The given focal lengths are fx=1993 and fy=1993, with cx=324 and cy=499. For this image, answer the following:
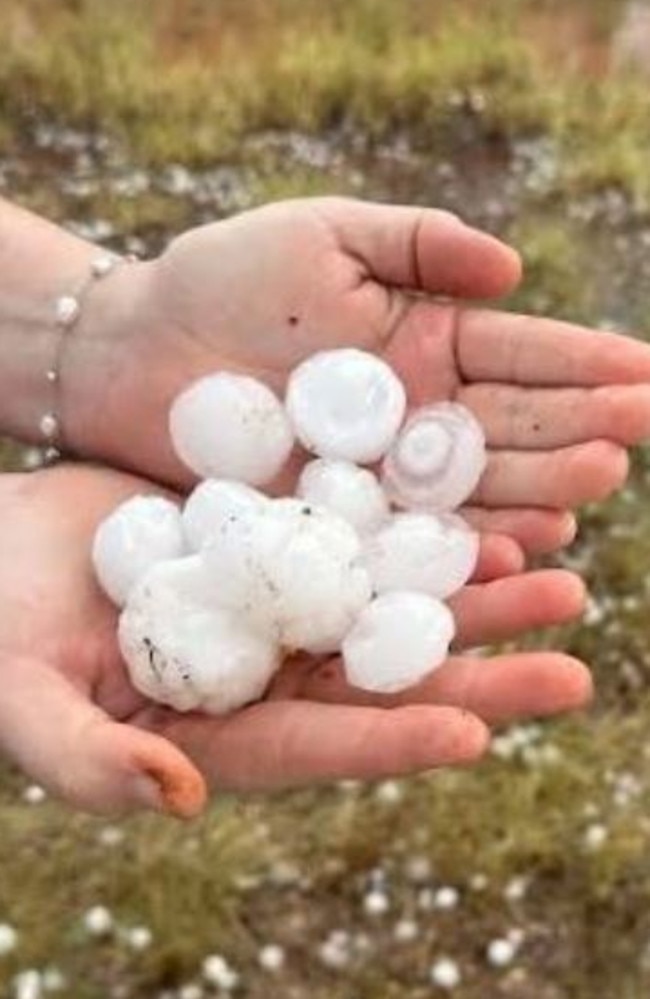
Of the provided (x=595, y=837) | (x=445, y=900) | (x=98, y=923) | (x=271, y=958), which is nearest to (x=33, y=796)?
(x=98, y=923)

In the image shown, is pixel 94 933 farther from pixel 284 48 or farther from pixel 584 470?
pixel 284 48

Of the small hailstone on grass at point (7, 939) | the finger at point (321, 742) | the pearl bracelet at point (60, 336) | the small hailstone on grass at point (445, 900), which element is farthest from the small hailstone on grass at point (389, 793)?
the finger at point (321, 742)

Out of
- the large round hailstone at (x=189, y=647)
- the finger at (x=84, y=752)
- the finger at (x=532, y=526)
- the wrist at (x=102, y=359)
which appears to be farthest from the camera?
the wrist at (x=102, y=359)

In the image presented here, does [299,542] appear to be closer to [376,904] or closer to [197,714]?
[197,714]

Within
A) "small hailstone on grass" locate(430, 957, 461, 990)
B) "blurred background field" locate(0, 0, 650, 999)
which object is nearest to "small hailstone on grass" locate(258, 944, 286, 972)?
"blurred background field" locate(0, 0, 650, 999)

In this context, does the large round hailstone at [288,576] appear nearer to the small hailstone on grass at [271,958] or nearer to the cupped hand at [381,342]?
the cupped hand at [381,342]

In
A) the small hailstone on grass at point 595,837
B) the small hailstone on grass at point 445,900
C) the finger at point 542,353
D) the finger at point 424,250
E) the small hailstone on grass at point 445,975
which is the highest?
the finger at point 424,250

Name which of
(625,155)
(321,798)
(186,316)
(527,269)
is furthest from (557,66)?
(186,316)
